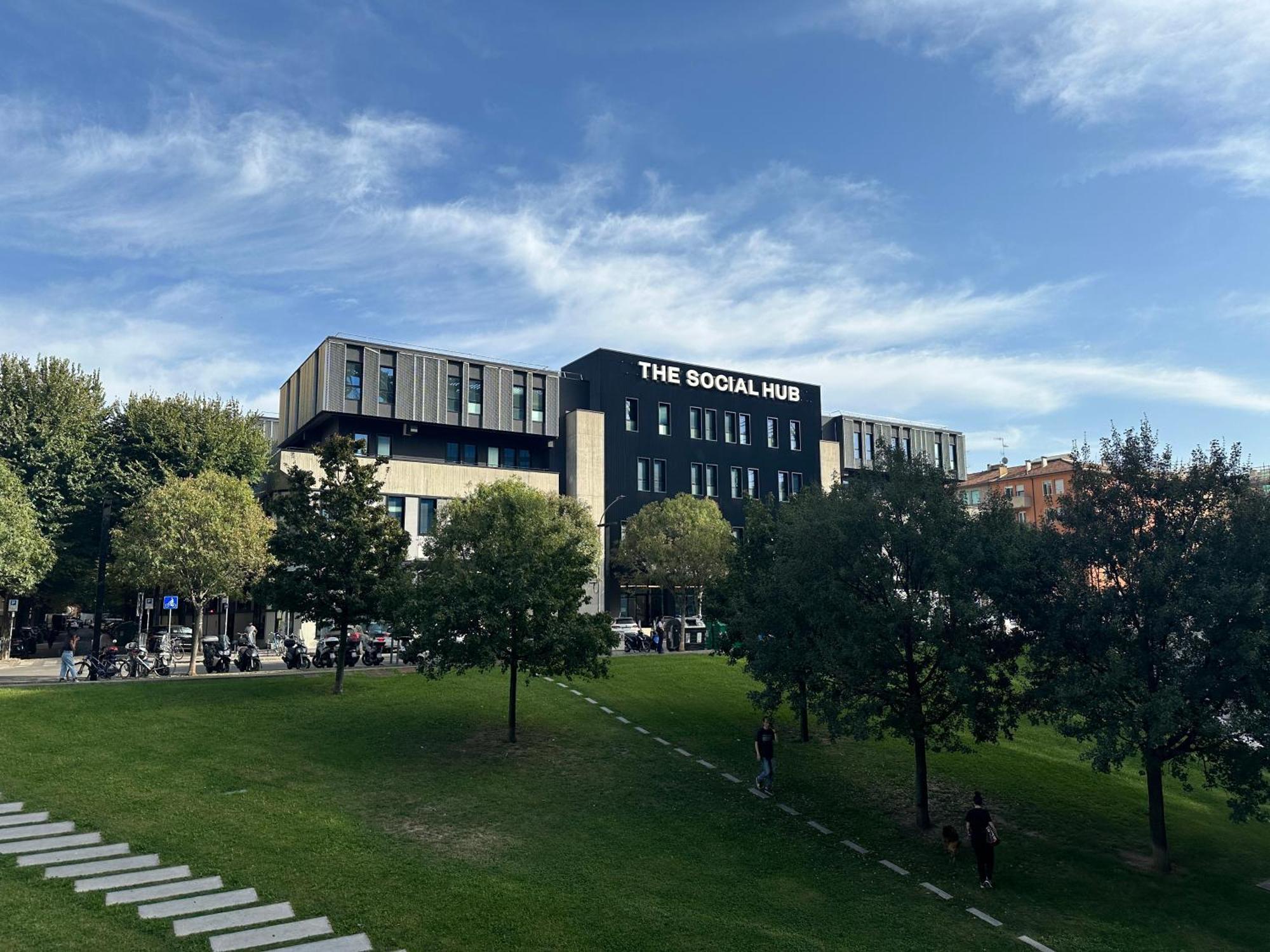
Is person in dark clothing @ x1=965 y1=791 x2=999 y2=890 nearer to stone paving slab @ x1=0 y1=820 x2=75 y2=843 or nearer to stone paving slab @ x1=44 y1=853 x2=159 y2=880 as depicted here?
stone paving slab @ x1=44 y1=853 x2=159 y2=880

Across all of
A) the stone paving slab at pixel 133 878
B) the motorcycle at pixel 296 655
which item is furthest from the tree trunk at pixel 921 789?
the motorcycle at pixel 296 655

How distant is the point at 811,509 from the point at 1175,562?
7221mm

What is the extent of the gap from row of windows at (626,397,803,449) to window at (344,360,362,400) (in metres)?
19.5

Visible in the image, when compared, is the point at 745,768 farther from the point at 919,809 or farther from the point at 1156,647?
the point at 1156,647

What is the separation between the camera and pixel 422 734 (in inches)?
942

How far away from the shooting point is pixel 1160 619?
16391 millimetres

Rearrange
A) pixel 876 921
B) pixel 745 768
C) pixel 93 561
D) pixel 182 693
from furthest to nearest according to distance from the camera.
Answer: pixel 93 561
pixel 182 693
pixel 745 768
pixel 876 921

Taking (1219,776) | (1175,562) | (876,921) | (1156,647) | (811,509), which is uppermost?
(811,509)

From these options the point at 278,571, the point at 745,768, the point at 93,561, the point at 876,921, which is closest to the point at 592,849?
the point at 876,921

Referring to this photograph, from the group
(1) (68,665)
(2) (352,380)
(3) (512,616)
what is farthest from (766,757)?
(2) (352,380)

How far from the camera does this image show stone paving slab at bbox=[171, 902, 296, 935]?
11.7 metres

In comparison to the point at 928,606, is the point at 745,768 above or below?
below

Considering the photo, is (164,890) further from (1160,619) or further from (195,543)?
(195,543)

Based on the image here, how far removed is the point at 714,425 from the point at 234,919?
193 ft
